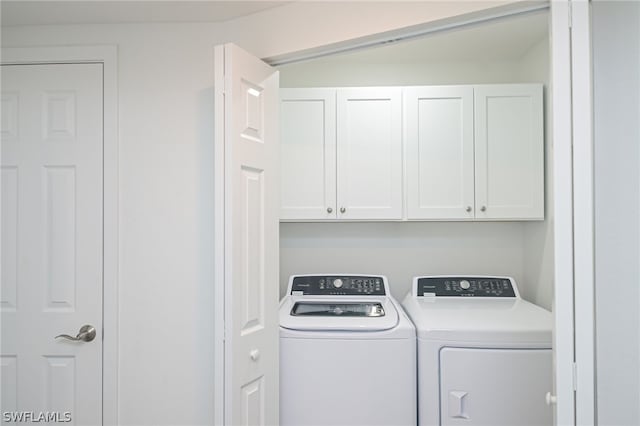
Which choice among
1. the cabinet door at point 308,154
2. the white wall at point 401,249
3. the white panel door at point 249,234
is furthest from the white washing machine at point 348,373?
the white wall at point 401,249

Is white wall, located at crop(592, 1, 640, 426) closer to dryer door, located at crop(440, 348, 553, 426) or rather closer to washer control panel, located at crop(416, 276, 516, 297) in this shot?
dryer door, located at crop(440, 348, 553, 426)

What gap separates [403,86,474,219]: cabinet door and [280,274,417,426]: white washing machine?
0.80 m

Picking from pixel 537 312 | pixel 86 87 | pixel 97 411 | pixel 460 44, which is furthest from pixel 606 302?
pixel 86 87

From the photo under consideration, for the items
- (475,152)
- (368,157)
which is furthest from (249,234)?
(475,152)

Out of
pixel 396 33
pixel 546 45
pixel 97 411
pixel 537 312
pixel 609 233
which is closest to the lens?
pixel 609 233

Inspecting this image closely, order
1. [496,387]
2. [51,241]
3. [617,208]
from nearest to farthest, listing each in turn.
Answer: [617,208], [496,387], [51,241]

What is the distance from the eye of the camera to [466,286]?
8.76 ft

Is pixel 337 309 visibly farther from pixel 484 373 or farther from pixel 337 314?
pixel 484 373

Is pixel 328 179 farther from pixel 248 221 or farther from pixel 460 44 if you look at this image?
pixel 460 44

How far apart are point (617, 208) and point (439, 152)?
141 centimetres

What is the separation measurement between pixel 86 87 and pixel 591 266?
2117mm

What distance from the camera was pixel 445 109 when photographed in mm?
2531

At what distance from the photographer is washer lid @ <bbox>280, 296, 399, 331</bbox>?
6.60ft

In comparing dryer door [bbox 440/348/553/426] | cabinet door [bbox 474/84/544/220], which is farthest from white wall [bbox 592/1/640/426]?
cabinet door [bbox 474/84/544/220]
